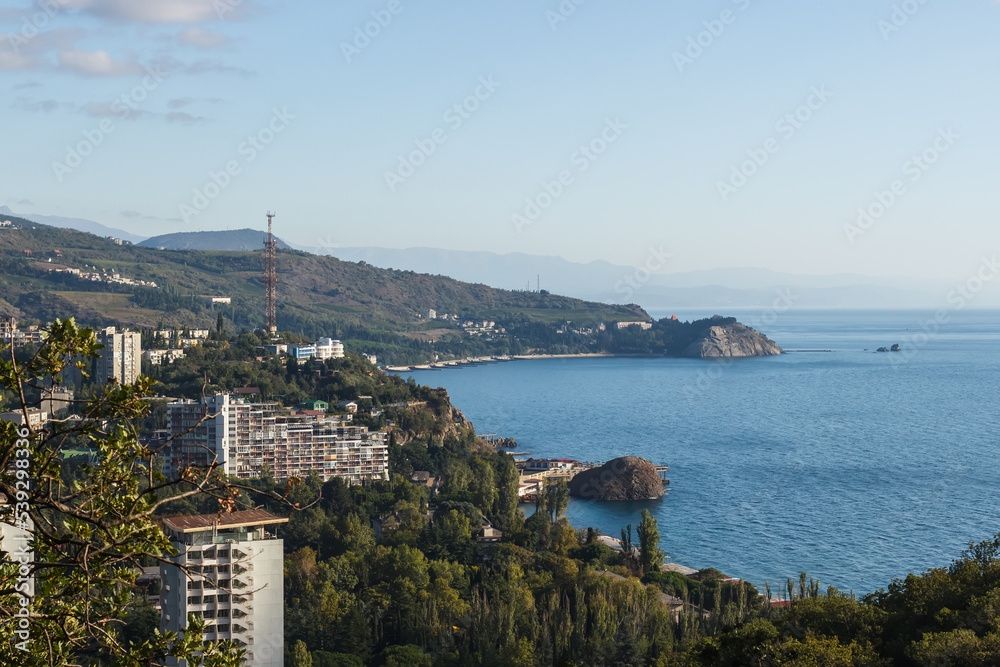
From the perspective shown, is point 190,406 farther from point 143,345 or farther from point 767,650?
point 767,650

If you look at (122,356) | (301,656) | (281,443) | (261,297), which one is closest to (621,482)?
(281,443)

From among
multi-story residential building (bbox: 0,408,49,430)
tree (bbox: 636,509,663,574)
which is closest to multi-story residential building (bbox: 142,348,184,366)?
multi-story residential building (bbox: 0,408,49,430)

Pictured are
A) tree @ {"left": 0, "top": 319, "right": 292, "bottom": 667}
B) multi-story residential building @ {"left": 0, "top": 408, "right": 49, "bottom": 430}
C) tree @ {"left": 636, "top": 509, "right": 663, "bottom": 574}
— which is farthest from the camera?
tree @ {"left": 636, "top": 509, "right": 663, "bottom": 574}

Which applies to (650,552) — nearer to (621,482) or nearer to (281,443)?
(621,482)

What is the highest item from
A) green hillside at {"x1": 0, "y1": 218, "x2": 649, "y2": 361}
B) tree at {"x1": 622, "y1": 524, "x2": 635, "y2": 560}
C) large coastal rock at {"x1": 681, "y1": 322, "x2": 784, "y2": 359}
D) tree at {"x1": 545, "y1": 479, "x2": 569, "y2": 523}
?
green hillside at {"x1": 0, "y1": 218, "x2": 649, "y2": 361}

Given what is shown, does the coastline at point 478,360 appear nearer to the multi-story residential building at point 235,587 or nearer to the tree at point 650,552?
the tree at point 650,552

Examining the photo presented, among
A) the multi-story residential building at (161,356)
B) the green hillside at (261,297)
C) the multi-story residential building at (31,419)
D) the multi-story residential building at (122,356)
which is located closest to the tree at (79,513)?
the multi-story residential building at (31,419)

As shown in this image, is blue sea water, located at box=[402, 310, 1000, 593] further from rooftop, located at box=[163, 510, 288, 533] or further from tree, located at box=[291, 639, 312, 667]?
rooftop, located at box=[163, 510, 288, 533]
